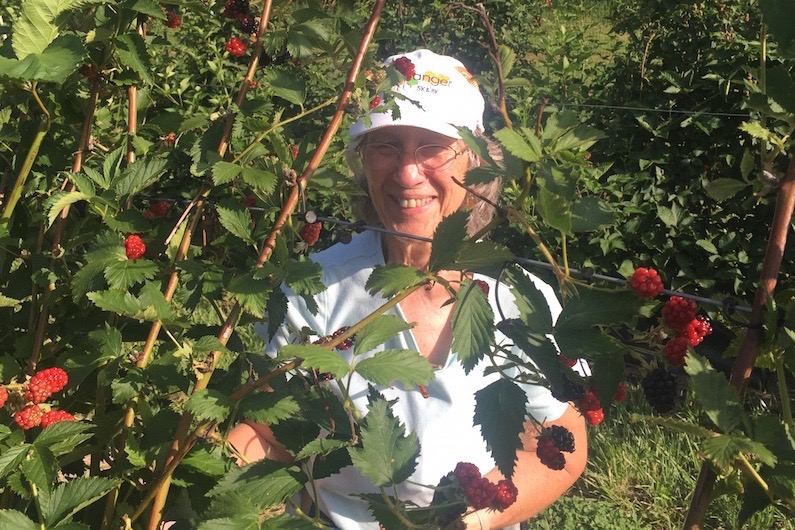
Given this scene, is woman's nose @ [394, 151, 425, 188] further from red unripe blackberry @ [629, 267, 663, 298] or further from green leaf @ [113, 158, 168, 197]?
red unripe blackberry @ [629, 267, 663, 298]

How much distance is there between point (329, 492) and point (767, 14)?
1.36 m

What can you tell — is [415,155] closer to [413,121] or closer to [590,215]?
[413,121]

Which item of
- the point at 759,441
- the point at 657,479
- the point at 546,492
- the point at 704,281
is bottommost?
the point at 657,479

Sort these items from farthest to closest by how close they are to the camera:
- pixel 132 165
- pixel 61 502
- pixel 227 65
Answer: pixel 227 65 → pixel 132 165 → pixel 61 502

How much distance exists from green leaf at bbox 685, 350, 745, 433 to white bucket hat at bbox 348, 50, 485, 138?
99 cm

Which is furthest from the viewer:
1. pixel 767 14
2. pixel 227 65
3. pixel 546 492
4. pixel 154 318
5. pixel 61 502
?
pixel 227 65

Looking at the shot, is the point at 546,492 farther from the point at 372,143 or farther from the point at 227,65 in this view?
the point at 227,65

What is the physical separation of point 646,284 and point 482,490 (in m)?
0.30

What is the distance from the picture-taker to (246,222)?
1.08 meters

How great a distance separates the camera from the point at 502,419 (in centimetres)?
84

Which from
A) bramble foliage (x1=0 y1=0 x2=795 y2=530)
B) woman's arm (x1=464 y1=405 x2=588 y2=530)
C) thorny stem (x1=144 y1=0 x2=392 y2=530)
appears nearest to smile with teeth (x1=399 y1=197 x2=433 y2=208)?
bramble foliage (x1=0 y1=0 x2=795 y2=530)

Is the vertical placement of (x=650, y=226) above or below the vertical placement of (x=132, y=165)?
below

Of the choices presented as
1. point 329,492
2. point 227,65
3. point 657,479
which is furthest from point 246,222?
point 227,65

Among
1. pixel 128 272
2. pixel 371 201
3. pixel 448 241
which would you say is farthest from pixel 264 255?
pixel 371 201
